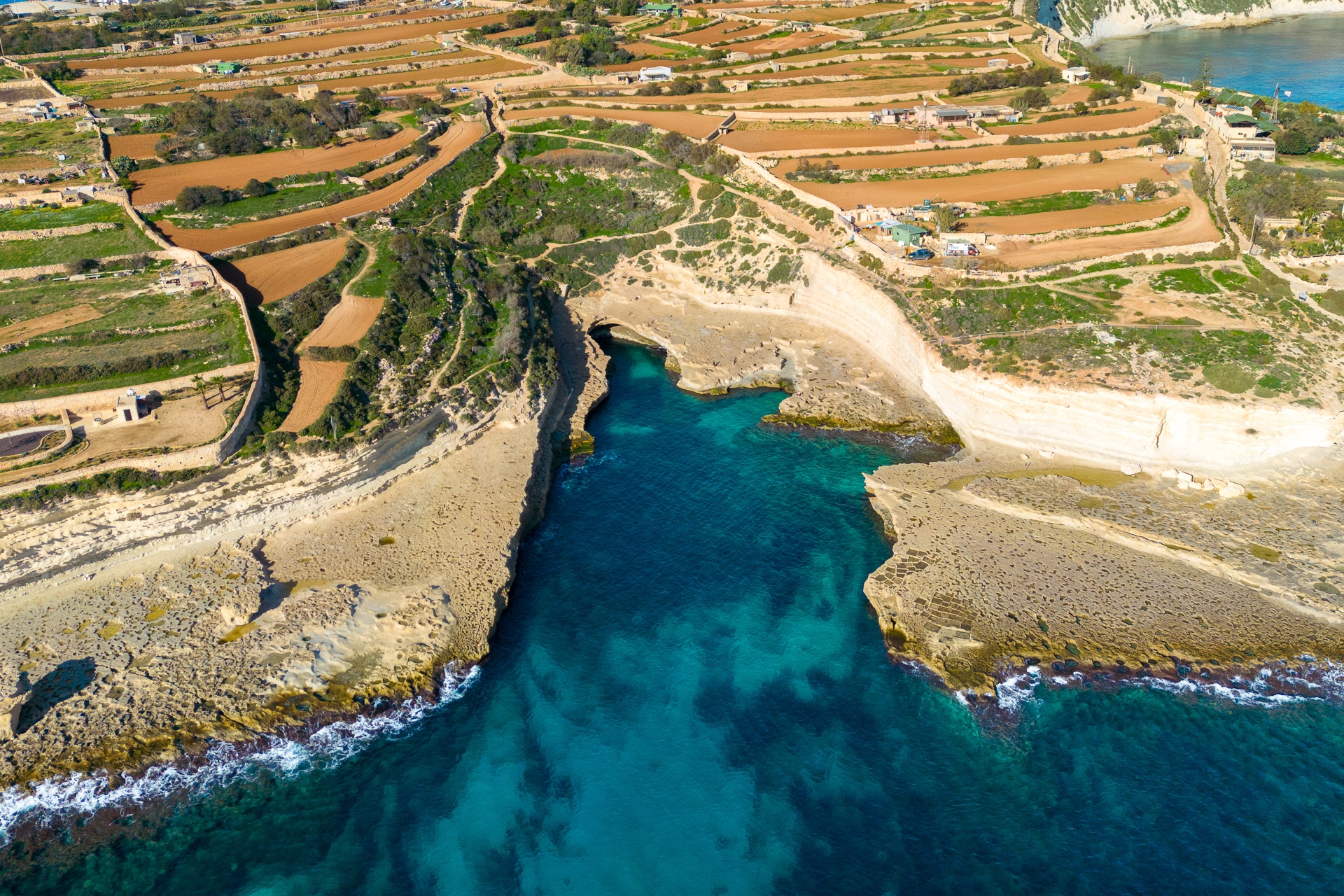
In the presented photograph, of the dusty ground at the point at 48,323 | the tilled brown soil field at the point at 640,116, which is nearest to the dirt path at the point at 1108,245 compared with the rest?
the tilled brown soil field at the point at 640,116

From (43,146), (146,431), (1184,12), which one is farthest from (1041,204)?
(1184,12)

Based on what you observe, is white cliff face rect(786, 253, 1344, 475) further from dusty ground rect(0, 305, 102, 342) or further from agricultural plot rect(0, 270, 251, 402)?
dusty ground rect(0, 305, 102, 342)

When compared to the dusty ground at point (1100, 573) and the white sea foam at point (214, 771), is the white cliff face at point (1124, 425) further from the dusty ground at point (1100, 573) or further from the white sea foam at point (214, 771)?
the white sea foam at point (214, 771)

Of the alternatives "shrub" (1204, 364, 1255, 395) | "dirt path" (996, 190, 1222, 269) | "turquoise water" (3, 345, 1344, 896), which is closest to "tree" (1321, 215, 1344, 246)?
"dirt path" (996, 190, 1222, 269)

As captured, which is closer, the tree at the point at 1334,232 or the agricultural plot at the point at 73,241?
the agricultural plot at the point at 73,241

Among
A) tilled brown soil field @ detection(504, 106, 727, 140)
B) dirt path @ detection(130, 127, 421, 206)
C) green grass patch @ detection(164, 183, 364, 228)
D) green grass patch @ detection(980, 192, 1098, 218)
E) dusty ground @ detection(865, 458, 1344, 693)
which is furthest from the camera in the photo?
tilled brown soil field @ detection(504, 106, 727, 140)

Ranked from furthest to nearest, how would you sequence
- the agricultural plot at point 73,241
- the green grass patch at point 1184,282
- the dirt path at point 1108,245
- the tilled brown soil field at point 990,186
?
the tilled brown soil field at point 990,186
the dirt path at point 1108,245
the agricultural plot at point 73,241
the green grass patch at point 1184,282
